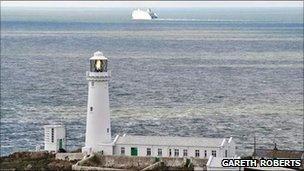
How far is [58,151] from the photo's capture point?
39.1 m

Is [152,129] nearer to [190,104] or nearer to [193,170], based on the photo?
[190,104]

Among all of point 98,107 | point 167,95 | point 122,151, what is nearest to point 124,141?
point 122,151

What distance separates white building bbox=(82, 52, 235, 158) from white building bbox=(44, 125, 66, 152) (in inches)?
71.3

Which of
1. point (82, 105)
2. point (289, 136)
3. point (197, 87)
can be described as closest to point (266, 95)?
point (197, 87)

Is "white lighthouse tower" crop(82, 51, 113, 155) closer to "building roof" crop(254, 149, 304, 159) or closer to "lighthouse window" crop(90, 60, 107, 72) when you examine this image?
"lighthouse window" crop(90, 60, 107, 72)

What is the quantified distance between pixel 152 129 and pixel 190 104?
50.1ft

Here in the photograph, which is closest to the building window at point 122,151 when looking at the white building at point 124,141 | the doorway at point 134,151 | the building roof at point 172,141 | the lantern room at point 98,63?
the white building at point 124,141

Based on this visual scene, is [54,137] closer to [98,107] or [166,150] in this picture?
[98,107]

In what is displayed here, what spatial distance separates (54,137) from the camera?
39.2 metres

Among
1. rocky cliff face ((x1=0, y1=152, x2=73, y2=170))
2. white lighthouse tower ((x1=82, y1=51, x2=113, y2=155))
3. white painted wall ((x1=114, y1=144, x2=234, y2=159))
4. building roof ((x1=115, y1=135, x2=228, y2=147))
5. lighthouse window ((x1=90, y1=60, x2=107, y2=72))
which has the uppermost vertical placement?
lighthouse window ((x1=90, y1=60, x2=107, y2=72))

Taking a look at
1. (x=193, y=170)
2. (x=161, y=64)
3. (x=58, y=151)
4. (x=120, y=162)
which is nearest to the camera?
(x=193, y=170)

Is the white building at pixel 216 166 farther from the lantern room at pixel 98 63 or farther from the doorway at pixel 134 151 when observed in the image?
the lantern room at pixel 98 63

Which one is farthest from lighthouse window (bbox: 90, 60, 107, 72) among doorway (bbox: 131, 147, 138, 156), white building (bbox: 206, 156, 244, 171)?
white building (bbox: 206, 156, 244, 171)

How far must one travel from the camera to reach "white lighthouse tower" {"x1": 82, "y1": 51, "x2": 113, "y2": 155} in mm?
37781
